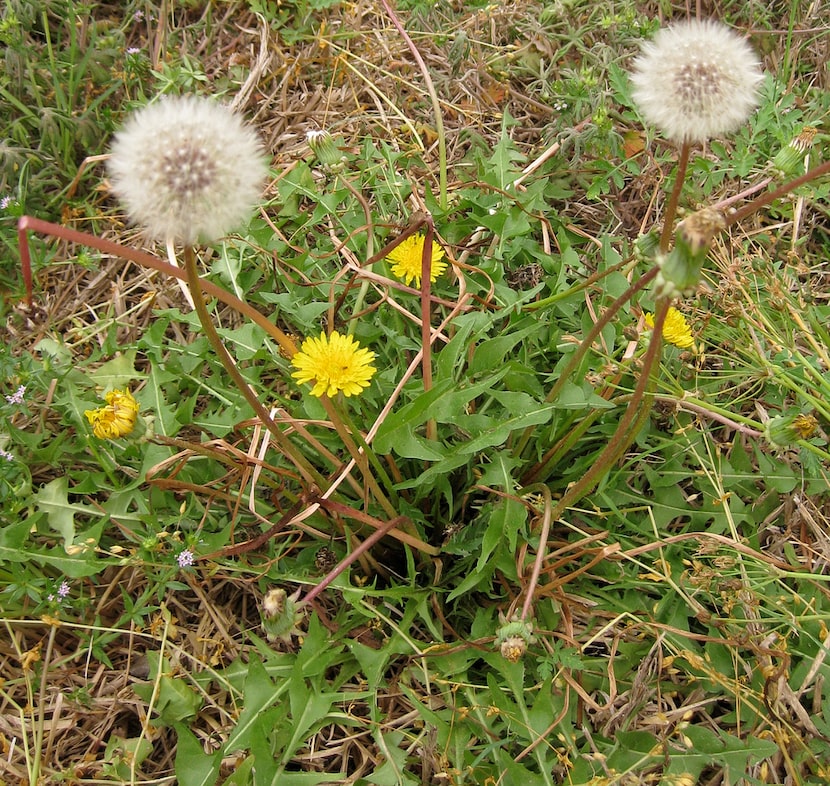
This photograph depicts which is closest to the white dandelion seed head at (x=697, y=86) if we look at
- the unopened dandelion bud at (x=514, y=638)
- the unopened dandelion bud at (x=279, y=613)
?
the unopened dandelion bud at (x=514, y=638)

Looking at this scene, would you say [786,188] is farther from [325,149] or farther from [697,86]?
[325,149]

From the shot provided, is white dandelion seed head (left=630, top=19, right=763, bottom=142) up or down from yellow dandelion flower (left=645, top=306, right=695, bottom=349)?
up

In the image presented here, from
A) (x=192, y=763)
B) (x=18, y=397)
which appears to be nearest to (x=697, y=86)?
(x=192, y=763)

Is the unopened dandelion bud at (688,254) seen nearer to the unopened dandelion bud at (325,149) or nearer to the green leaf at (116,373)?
the unopened dandelion bud at (325,149)

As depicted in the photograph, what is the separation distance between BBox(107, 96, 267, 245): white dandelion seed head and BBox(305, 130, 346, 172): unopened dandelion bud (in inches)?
30.7

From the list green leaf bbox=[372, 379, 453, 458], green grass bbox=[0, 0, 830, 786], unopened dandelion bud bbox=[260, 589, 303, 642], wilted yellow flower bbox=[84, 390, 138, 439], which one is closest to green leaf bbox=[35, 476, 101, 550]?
green grass bbox=[0, 0, 830, 786]

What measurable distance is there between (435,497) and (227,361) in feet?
2.75

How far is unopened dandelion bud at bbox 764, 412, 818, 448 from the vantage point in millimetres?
1479

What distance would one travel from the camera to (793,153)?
1.58 metres

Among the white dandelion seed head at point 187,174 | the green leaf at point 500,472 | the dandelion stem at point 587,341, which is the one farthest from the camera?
the green leaf at point 500,472

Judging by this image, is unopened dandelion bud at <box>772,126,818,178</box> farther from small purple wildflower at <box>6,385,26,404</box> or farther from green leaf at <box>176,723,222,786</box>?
small purple wildflower at <box>6,385,26,404</box>

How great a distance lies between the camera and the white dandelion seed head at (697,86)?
119cm

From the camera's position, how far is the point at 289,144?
2736 millimetres

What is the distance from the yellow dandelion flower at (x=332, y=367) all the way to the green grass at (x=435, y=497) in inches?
4.3
